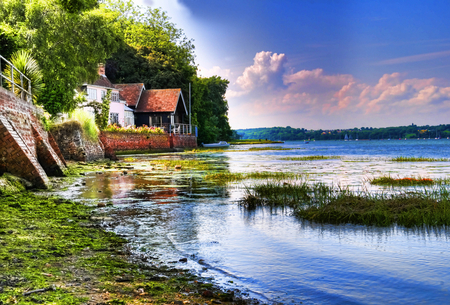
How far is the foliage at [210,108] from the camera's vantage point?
8031cm

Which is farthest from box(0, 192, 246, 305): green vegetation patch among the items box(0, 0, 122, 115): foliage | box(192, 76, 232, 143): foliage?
box(192, 76, 232, 143): foliage

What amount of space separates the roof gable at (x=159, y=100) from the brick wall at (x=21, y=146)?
46.5m

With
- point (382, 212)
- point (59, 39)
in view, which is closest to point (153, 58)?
point (59, 39)

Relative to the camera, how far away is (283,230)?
8.44m

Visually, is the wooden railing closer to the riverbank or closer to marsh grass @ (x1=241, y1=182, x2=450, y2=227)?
marsh grass @ (x1=241, y1=182, x2=450, y2=227)

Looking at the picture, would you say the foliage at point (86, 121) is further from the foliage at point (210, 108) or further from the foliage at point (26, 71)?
the foliage at point (210, 108)

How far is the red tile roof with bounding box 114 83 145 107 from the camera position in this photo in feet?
213

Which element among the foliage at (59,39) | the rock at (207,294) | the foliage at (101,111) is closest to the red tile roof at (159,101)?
the foliage at (101,111)

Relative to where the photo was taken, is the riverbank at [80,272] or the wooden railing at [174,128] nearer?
the riverbank at [80,272]

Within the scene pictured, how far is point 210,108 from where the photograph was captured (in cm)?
9131

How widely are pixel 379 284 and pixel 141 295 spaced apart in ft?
9.28

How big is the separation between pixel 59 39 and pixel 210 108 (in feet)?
203

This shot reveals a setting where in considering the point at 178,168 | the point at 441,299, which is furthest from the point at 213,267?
the point at 178,168

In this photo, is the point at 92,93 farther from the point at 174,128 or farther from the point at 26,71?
the point at 26,71
